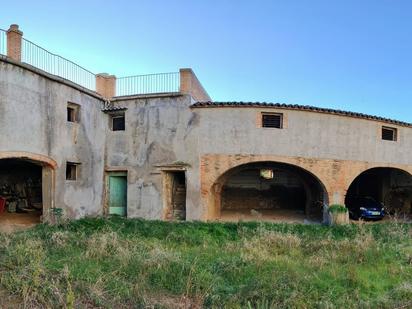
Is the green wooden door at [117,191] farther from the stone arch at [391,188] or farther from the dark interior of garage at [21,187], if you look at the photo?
the stone arch at [391,188]

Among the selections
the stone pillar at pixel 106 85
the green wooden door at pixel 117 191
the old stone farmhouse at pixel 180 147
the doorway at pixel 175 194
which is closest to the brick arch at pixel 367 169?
the old stone farmhouse at pixel 180 147

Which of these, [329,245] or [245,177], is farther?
[245,177]

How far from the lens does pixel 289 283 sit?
7176 mm

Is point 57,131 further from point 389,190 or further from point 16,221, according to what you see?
point 389,190

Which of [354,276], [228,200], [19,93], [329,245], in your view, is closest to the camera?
[354,276]

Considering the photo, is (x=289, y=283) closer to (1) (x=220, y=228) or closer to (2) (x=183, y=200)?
(1) (x=220, y=228)

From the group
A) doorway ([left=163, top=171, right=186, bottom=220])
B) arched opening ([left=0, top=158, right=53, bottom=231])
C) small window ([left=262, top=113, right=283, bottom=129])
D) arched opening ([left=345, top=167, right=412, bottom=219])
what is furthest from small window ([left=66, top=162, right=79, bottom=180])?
arched opening ([left=345, top=167, right=412, bottom=219])

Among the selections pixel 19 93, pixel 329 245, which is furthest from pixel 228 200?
pixel 19 93

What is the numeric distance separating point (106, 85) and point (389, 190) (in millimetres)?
17233

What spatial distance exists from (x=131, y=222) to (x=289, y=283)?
934cm

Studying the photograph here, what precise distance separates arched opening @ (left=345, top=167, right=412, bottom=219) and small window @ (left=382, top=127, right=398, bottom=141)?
288 centimetres

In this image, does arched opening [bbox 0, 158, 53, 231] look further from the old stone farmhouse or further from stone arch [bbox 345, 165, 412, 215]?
stone arch [bbox 345, 165, 412, 215]

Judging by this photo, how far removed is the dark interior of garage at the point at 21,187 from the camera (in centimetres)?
1975

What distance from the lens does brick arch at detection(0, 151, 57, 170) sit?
499 inches
